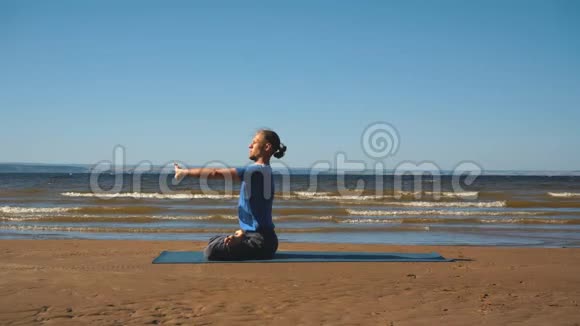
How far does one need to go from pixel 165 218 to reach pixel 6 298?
12396 mm

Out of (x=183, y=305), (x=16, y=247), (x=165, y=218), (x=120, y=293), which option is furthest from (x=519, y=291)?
(x=165, y=218)

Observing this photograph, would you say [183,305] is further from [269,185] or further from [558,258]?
[558,258]

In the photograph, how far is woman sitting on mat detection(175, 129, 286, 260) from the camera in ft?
23.3

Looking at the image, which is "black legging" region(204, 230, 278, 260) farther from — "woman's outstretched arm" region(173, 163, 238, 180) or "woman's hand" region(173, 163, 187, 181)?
"woman's hand" region(173, 163, 187, 181)

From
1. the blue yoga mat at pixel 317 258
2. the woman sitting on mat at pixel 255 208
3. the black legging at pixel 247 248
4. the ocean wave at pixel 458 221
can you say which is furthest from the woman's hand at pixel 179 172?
the ocean wave at pixel 458 221

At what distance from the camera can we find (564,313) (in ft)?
17.5

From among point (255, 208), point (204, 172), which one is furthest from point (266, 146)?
point (204, 172)

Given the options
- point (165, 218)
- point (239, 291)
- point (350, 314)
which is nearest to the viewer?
point (350, 314)

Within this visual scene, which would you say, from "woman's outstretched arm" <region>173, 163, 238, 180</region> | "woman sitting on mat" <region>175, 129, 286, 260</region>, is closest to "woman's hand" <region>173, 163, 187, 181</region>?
"woman's outstretched arm" <region>173, 163, 238, 180</region>

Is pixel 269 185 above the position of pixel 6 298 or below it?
above

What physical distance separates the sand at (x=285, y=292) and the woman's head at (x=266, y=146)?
137 centimetres

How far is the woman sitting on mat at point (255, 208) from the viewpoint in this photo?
7.10 m

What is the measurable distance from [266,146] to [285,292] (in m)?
1.88

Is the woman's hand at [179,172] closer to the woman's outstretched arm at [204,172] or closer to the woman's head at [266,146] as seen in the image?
the woman's outstretched arm at [204,172]
